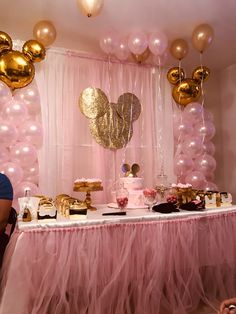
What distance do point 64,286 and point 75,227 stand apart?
0.38 metres

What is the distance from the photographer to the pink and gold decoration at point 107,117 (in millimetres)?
3457

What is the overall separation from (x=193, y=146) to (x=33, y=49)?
212 centimetres

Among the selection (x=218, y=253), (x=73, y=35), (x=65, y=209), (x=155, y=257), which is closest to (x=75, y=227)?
(x=65, y=209)

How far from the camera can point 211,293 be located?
2461 mm

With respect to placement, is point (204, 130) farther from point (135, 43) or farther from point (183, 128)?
point (135, 43)

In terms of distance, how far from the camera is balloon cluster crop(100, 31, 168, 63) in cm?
314

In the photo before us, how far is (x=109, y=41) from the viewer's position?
3139 millimetres

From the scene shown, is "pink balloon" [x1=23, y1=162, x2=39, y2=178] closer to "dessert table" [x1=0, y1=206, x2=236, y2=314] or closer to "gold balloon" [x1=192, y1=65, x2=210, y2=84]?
"dessert table" [x1=0, y1=206, x2=236, y2=314]

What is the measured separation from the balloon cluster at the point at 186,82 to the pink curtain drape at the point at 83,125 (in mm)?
302

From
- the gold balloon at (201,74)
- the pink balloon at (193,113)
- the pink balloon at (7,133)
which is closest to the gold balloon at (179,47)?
the gold balloon at (201,74)

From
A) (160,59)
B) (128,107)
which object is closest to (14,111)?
(128,107)

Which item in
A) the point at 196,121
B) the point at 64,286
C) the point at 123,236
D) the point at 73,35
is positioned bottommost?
the point at 64,286

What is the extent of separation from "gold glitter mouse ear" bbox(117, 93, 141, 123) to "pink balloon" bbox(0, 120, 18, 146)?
1.31 meters

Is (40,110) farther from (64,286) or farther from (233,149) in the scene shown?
(233,149)
